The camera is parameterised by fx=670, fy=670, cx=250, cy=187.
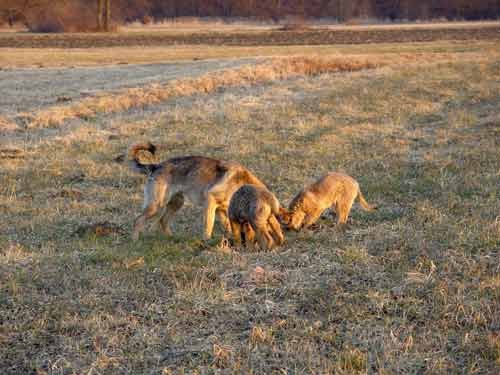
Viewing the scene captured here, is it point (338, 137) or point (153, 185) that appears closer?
point (153, 185)

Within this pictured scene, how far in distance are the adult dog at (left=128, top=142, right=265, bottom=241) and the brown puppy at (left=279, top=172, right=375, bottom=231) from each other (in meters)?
0.63

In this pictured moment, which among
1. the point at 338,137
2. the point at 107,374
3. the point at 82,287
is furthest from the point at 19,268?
the point at 338,137

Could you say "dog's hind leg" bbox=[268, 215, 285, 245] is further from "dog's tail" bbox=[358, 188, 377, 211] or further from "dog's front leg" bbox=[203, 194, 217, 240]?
"dog's tail" bbox=[358, 188, 377, 211]

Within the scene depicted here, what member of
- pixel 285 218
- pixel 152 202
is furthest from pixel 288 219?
pixel 152 202

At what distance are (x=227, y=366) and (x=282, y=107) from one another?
52.0 ft

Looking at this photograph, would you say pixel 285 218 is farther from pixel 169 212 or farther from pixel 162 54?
pixel 162 54

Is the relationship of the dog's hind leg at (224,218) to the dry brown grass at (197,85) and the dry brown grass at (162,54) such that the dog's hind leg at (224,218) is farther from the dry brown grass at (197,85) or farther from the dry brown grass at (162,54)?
the dry brown grass at (162,54)

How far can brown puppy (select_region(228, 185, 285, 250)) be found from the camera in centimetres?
803

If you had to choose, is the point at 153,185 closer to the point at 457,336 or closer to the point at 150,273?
the point at 150,273

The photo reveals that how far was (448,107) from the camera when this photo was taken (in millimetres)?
21375

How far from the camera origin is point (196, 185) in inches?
340

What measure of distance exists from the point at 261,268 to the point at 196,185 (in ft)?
5.80

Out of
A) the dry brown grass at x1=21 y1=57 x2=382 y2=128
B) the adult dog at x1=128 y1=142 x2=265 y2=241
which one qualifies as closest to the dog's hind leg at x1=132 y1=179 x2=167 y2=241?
the adult dog at x1=128 y1=142 x2=265 y2=241

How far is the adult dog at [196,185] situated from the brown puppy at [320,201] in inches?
24.6
